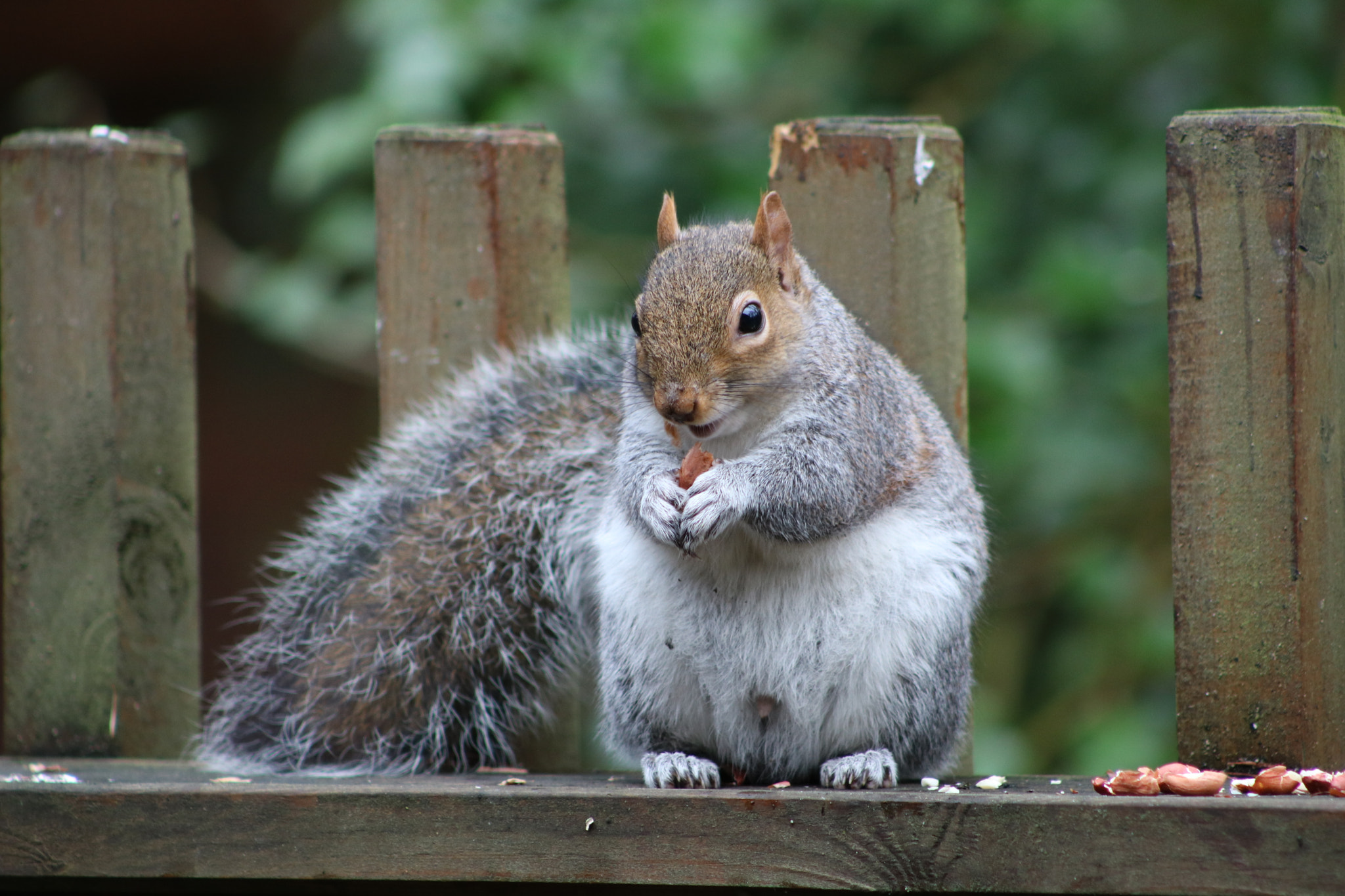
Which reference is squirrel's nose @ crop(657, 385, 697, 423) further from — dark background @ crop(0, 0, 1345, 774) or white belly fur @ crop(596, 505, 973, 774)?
dark background @ crop(0, 0, 1345, 774)

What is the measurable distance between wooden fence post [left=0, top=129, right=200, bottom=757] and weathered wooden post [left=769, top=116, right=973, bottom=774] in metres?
0.67

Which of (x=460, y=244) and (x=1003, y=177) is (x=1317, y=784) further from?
(x=1003, y=177)

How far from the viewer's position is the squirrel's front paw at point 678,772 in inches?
51.2

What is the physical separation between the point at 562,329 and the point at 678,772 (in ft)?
1.73

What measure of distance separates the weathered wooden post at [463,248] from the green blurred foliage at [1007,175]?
39 centimetres

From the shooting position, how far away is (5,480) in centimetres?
154

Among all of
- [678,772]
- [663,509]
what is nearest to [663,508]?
[663,509]

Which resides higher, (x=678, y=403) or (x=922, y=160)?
(x=922, y=160)

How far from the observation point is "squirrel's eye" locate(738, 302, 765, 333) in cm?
128

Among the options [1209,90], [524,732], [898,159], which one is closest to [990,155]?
[1209,90]

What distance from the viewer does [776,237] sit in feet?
4.38

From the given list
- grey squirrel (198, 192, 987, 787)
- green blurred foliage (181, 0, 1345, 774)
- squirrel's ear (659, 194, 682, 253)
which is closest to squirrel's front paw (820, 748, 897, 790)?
grey squirrel (198, 192, 987, 787)

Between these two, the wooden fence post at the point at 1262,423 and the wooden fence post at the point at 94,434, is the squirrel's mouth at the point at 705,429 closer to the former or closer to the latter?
the wooden fence post at the point at 1262,423

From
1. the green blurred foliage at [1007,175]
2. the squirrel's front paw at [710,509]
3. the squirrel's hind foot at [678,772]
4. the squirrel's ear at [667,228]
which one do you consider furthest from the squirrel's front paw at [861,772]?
the green blurred foliage at [1007,175]
